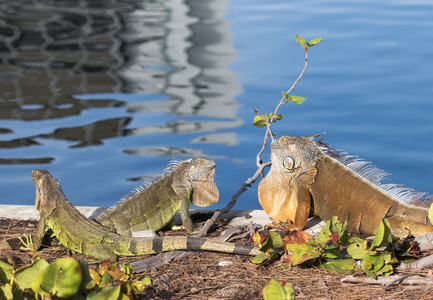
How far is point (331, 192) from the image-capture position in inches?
147

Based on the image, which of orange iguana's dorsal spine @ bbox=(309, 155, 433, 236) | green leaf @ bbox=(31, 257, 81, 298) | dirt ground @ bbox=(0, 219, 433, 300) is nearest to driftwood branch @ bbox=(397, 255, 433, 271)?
dirt ground @ bbox=(0, 219, 433, 300)

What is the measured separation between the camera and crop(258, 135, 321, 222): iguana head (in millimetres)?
3809

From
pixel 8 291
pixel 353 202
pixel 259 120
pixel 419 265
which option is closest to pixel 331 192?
pixel 353 202

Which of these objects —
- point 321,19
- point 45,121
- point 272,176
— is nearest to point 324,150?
point 272,176

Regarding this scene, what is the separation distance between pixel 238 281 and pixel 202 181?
3.17 ft

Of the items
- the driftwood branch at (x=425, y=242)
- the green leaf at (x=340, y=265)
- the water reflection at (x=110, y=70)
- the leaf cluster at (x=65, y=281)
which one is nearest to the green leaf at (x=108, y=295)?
the leaf cluster at (x=65, y=281)

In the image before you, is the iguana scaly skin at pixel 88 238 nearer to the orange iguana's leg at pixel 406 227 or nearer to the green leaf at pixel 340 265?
the green leaf at pixel 340 265

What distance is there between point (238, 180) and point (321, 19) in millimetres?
6903

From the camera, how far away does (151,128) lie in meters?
8.36

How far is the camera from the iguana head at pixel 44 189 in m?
3.60

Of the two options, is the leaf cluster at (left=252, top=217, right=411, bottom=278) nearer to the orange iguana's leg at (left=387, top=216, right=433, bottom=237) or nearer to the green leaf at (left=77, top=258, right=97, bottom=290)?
the orange iguana's leg at (left=387, top=216, right=433, bottom=237)

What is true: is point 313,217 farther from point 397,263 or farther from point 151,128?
point 151,128

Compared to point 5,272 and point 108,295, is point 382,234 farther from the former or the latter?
point 5,272

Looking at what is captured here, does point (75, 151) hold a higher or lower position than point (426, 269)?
lower
